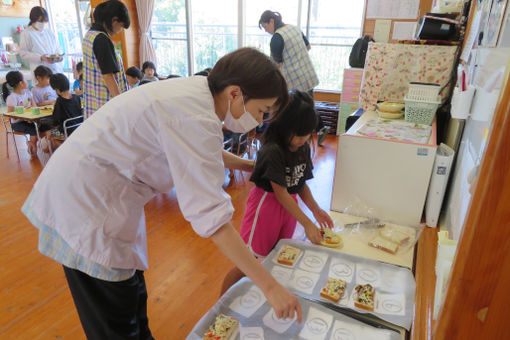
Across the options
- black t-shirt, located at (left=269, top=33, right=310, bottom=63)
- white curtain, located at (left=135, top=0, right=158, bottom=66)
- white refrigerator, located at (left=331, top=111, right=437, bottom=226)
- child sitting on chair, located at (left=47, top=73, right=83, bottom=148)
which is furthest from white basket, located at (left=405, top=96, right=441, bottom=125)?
white curtain, located at (left=135, top=0, right=158, bottom=66)

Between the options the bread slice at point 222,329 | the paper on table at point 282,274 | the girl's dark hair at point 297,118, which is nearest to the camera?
the bread slice at point 222,329

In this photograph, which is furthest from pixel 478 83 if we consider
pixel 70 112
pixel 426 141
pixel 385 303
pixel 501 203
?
pixel 70 112

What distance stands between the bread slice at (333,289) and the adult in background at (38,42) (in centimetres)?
510

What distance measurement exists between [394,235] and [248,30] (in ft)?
17.2

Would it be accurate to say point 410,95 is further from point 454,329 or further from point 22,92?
point 22,92

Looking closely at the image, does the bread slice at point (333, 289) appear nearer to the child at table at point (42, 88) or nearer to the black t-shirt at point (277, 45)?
the black t-shirt at point (277, 45)

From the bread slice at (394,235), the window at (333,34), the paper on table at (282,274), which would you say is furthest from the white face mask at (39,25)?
the bread slice at (394,235)

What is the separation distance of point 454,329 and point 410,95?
1.88 metres

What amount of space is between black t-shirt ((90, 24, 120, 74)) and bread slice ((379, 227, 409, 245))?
2068 millimetres

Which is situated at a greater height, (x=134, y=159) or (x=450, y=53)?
(x=450, y=53)

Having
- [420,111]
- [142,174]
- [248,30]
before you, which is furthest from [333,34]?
[142,174]

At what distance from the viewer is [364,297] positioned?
1002 mm

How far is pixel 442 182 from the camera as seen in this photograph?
1404 mm

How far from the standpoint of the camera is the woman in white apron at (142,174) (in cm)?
76
